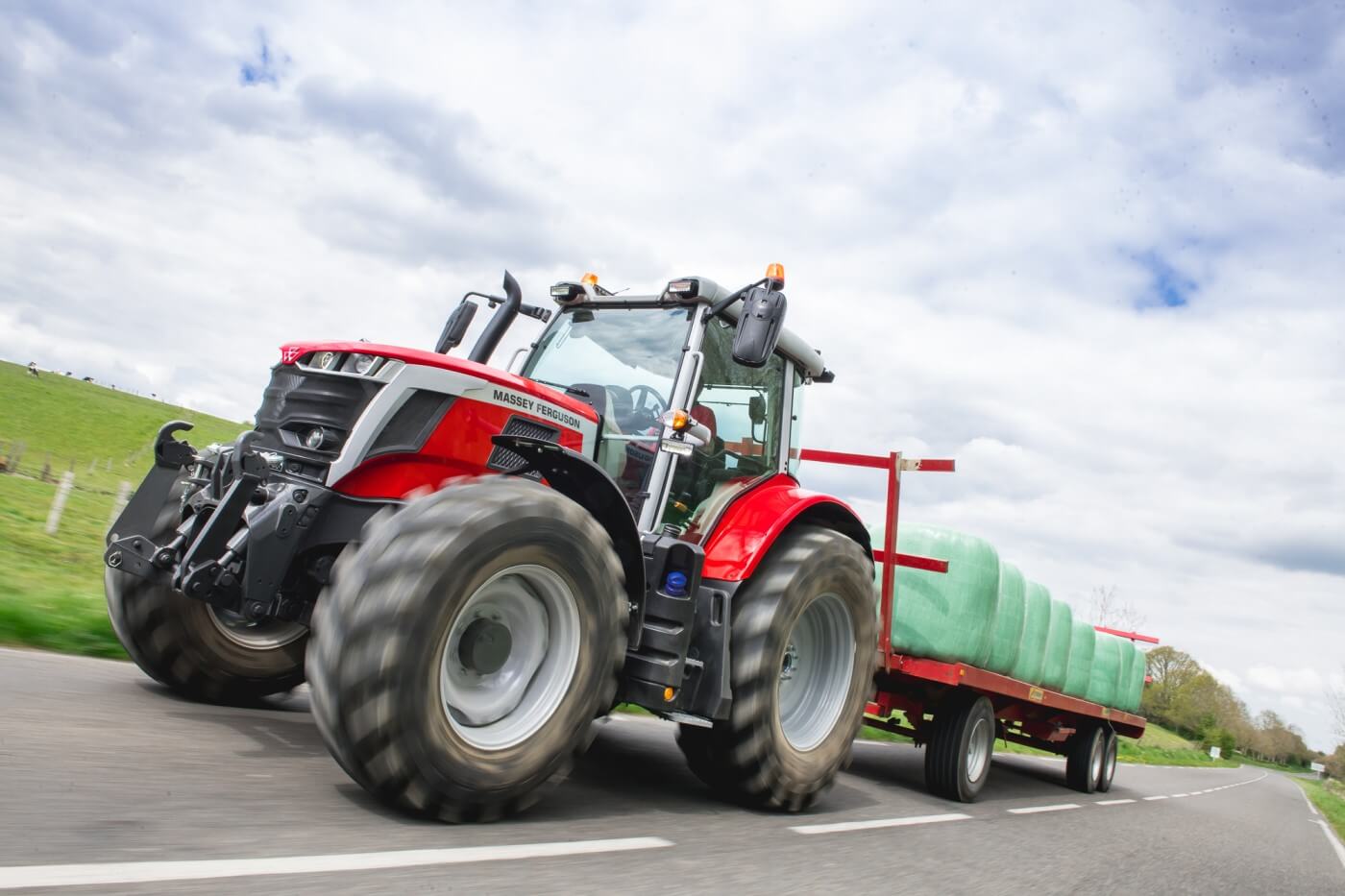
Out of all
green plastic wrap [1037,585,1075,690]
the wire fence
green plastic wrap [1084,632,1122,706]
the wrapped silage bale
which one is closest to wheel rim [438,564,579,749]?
the wire fence

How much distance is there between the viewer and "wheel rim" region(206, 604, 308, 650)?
4559 mm

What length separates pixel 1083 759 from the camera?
423 inches

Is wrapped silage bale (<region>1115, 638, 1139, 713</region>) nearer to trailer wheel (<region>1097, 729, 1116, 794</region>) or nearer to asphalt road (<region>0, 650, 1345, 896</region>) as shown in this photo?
trailer wheel (<region>1097, 729, 1116, 794</region>)

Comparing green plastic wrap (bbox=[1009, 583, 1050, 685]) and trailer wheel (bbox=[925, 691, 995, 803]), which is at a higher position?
green plastic wrap (bbox=[1009, 583, 1050, 685])

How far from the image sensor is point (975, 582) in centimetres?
713

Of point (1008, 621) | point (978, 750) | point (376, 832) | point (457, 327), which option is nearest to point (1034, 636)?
point (1008, 621)

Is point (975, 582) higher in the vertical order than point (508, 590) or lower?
higher

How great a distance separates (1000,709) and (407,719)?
6724 mm

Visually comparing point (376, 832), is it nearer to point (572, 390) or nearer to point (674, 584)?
point (674, 584)

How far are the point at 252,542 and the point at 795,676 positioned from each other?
2.95m

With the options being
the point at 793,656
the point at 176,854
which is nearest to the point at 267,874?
the point at 176,854

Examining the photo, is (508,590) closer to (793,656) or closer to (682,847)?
(682,847)

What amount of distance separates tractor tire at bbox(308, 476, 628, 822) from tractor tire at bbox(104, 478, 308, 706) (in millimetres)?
1388

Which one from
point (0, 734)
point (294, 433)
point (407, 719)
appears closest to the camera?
point (407, 719)
